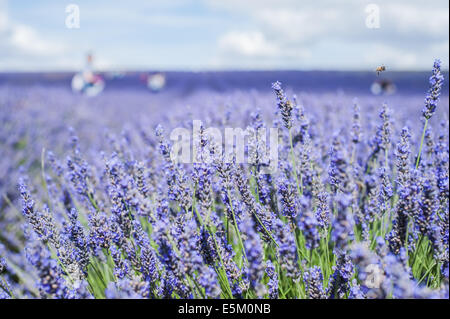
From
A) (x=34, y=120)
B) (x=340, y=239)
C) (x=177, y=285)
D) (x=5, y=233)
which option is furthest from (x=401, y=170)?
(x=34, y=120)

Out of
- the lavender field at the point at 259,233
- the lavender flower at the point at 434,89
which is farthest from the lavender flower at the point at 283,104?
the lavender flower at the point at 434,89

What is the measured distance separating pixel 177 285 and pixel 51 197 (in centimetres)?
128

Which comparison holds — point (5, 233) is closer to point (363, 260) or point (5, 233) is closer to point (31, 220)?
point (31, 220)

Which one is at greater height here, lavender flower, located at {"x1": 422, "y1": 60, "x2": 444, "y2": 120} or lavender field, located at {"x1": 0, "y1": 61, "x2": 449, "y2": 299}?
lavender flower, located at {"x1": 422, "y1": 60, "x2": 444, "y2": 120}

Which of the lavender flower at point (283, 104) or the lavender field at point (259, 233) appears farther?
the lavender flower at point (283, 104)

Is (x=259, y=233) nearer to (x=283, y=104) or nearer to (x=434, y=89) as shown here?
(x=283, y=104)

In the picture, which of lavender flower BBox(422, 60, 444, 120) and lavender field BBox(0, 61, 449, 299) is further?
lavender flower BBox(422, 60, 444, 120)

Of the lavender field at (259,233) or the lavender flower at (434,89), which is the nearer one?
the lavender field at (259,233)

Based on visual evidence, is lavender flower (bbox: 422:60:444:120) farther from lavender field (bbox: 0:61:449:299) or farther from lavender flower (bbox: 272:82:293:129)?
lavender flower (bbox: 272:82:293:129)

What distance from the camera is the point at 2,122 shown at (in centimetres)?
509

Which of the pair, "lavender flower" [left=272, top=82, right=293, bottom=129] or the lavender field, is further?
"lavender flower" [left=272, top=82, right=293, bottom=129]

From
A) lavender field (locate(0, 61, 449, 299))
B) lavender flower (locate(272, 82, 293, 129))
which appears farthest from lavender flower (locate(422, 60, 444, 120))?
lavender flower (locate(272, 82, 293, 129))

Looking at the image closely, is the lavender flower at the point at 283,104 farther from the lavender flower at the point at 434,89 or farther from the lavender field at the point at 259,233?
the lavender flower at the point at 434,89

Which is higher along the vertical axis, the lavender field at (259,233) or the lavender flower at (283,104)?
the lavender flower at (283,104)
